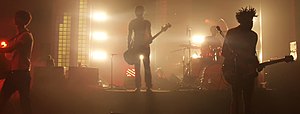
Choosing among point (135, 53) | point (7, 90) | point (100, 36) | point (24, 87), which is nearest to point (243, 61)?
point (135, 53)

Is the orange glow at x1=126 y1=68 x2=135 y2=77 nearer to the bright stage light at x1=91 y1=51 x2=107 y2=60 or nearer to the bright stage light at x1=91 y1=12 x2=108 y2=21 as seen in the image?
the bright stage light at x1=91 y1=51 x2=107 y2=60

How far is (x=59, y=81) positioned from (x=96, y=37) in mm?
6521

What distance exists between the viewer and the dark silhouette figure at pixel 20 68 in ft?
18.8

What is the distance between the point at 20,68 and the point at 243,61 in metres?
3.49

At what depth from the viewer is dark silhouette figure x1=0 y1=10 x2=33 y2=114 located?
5742 mm

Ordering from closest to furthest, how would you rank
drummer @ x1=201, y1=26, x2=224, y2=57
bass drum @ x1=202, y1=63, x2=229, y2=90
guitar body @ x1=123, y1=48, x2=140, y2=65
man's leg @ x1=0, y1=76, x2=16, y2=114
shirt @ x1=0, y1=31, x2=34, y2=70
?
man's leg @ x1=0, y1=76, x2=16, y2=114 < shirt @ x1=0, y1=31, x2=34, y2=70 < guitar body @ x1=123, y1=48, x2=140, y2=65 < bass drum @ x1=202, y1=63, x2=229, y2=90 < drummer @ x1=201, y1=26, x2=224, y2=57

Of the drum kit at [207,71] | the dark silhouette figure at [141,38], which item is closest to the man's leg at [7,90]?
the dark silhouette figure at [141,38]

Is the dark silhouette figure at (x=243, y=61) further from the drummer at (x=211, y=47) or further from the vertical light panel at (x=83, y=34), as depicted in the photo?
the vertical light panel at (x=83, y=34)

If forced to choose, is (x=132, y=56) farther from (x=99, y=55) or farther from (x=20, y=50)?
(x=99, y=55)

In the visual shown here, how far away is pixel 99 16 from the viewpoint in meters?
15.9

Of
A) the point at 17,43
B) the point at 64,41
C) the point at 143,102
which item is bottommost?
the point at 143,102

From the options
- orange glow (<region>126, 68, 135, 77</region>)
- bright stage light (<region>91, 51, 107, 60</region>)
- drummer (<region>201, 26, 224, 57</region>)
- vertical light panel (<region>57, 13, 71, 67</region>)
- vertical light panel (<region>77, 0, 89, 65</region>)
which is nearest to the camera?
drummer (<region>201, 26, 224, 57</region>)

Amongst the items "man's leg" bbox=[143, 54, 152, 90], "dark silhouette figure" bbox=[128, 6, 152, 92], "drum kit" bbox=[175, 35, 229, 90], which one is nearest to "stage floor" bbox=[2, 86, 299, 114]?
"man's leg" bbox=[143, 54, 152, 90]

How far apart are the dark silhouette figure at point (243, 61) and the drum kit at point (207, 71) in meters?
3.82
